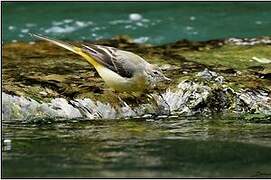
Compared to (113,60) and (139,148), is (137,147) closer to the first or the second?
(139,148)

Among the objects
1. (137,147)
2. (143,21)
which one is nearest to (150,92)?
(137,147)

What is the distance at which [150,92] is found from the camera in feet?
17.0

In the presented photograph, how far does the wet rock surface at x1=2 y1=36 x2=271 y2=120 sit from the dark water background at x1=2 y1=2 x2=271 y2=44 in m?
2.04

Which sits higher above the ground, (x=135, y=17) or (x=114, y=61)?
(x=135, y=17)

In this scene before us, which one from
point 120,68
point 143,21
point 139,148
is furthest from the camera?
point 143,21

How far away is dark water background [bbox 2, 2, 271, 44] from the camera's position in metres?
8.43

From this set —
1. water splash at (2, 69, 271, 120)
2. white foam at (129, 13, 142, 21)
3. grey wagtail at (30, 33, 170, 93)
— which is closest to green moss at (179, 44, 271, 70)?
water splash at (2, 69, 271, 120)

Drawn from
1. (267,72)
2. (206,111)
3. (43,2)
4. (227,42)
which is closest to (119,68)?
(206,111)

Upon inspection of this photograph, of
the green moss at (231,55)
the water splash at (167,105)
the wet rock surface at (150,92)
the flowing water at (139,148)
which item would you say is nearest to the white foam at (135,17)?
the green moss at (231,55)

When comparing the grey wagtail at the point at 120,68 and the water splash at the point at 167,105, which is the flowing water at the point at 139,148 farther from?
the grey wagtail at the point at 120,68

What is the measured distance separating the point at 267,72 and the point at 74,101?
1586 millimetres

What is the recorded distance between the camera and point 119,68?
15.9 ft

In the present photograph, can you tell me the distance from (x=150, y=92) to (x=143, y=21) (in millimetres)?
3714

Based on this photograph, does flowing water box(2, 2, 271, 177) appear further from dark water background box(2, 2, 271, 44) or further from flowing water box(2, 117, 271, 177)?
dark water background box(2, 2, 271, 44)
